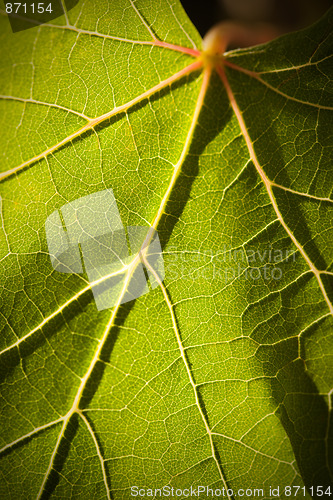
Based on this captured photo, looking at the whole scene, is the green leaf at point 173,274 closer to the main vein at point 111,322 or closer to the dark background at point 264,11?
the main vein at point 111,322

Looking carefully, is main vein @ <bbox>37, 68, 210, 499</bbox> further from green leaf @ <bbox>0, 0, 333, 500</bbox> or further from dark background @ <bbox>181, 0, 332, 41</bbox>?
dark background @ <bbox>181, 0, 332, 41</bbox>

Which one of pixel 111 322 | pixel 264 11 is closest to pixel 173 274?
pixel 111 322

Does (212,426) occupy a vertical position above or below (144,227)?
below

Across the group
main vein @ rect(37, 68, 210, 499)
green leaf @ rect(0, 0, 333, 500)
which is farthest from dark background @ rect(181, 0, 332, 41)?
main vein @ rect(37, 68, 210, 499)

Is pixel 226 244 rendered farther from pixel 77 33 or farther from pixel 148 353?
pixel 77 33

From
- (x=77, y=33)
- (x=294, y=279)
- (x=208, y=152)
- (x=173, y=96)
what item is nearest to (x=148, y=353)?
(x=294, y=279)
